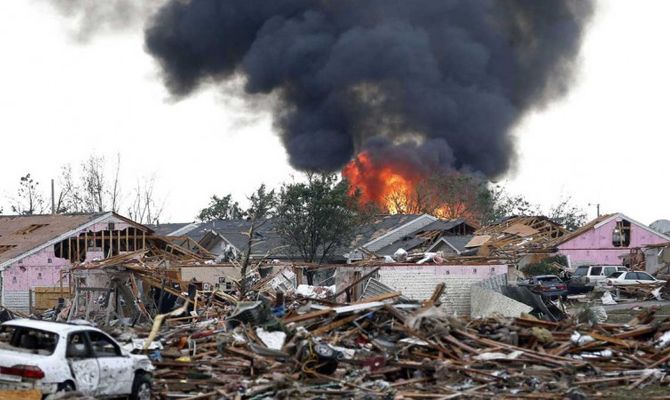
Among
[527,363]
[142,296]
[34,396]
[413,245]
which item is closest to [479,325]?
[527,363]

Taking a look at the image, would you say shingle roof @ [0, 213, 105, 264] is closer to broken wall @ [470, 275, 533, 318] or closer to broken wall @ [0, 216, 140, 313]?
broken wall @ [0, 216, 140, 313]

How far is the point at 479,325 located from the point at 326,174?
33.2 m

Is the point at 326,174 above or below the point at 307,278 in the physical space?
above

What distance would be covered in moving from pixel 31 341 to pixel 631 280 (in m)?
37.0

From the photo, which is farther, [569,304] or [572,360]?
[569,304]

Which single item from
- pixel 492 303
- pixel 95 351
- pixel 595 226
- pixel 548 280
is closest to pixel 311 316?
pixel 95 351

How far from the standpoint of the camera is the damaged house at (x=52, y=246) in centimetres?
4738

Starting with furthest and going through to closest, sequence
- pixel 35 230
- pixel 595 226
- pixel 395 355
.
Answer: pixel 595 226
pixel 35 230
pixel 395 355

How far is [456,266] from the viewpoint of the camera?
38.2 meters

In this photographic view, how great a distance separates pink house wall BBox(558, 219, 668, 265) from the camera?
5786 cm

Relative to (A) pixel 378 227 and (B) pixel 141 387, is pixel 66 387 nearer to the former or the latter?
(B) pixel 141 387

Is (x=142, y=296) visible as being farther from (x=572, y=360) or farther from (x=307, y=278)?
(x=572, y=360)

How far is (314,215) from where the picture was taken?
52.9 metres

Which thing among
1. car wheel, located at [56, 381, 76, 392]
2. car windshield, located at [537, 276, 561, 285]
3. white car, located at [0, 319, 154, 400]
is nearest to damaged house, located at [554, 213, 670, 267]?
car windshield, located at [537, 276, 561, 285]
